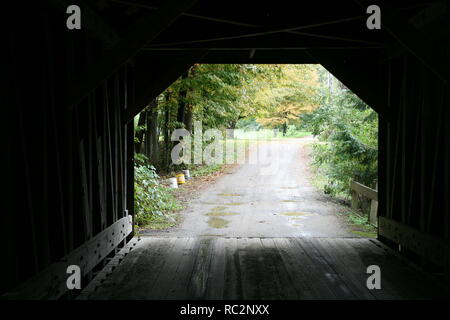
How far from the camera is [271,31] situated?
5848mm

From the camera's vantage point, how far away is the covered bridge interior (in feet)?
12.0

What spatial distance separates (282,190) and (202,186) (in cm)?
347

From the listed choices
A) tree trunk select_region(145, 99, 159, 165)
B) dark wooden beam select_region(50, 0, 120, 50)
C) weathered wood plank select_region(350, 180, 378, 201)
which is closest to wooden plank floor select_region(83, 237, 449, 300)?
dark wooden beam select_region(50, 0, 120, 50)

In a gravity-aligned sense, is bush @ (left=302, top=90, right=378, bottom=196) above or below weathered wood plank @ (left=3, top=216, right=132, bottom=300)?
above

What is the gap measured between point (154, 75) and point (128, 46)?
10.7 feet

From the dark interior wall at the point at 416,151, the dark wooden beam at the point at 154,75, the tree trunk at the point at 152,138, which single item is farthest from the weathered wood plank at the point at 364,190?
the tree trunk at the point at 152,138

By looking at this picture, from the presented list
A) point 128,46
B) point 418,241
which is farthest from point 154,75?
point 418,241

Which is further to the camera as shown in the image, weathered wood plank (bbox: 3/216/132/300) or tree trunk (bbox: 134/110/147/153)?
tree trunk (bbox: 134/110/147/153)

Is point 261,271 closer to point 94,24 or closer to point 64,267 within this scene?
point 64,267

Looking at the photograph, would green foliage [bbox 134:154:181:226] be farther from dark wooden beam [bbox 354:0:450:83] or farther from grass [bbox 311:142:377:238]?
dark wooden beam [bbox 354:0:450:83]

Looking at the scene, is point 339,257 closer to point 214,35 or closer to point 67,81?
point 214,35

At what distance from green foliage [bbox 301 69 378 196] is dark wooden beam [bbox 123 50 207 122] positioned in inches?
271

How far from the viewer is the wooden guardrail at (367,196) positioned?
11080 millimetres

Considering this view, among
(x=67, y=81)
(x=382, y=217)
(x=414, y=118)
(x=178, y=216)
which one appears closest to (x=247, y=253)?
(x=382, y=217)
